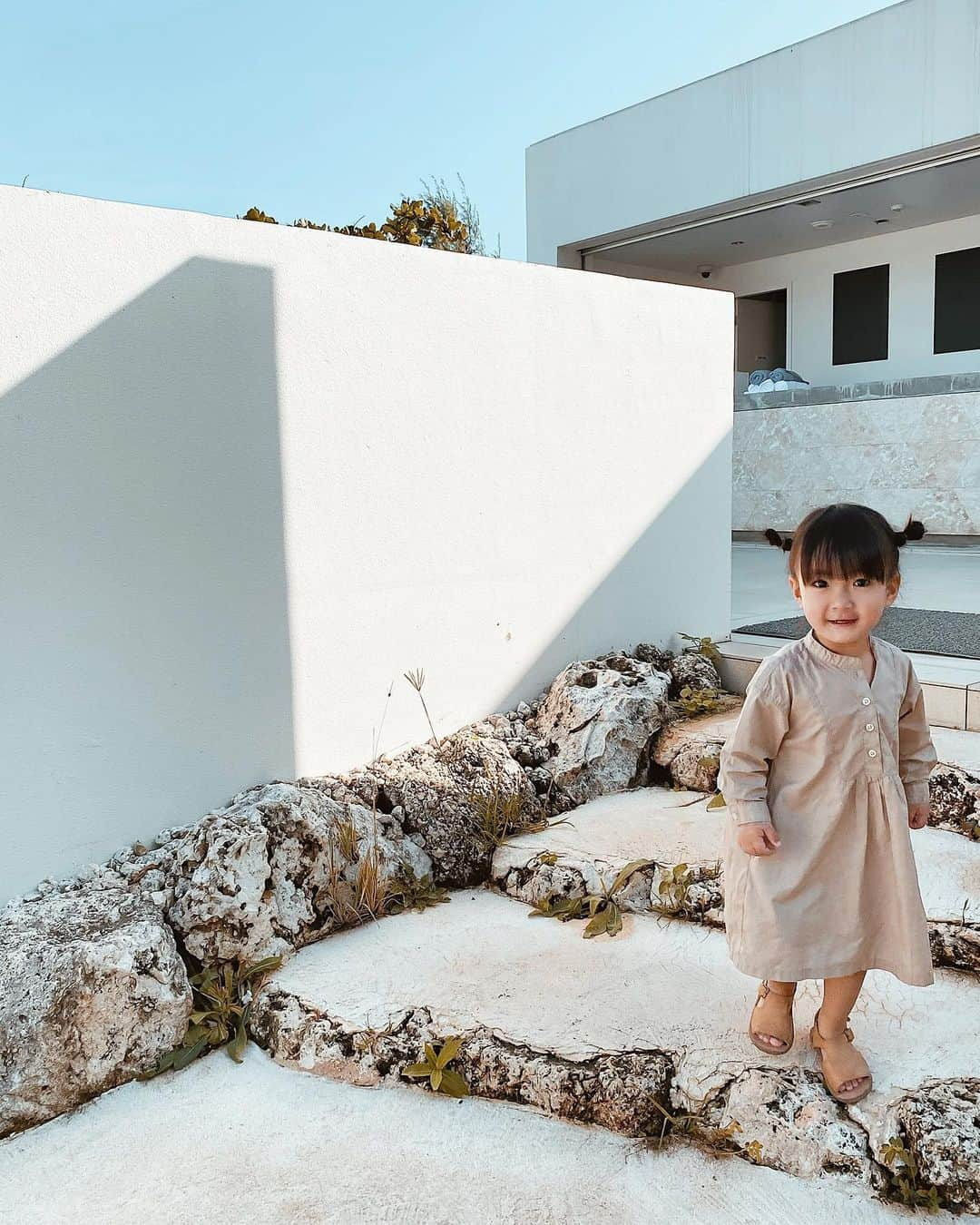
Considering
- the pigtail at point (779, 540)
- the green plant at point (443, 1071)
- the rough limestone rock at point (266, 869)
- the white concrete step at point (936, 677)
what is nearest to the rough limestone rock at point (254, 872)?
the rough limestone rock at point (266, 869)

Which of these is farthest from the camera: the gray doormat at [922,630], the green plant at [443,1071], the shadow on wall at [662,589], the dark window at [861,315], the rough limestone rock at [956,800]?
the dark window at [861,315]

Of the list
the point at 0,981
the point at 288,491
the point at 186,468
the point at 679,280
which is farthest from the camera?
the point at 679,280

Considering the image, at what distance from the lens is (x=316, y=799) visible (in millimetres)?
2859

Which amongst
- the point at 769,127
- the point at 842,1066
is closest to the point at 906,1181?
the point at 842,1066

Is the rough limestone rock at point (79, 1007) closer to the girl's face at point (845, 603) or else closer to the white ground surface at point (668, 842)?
the white ground surface at point (668, 842)

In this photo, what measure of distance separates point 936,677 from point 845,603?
1883mm

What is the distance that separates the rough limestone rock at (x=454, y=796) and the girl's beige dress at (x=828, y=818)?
1251mm

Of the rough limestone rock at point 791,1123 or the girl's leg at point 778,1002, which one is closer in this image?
the rough limestone rock at point 791,1123

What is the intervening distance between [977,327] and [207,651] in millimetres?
8987

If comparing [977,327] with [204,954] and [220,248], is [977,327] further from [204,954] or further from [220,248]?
[204,954]

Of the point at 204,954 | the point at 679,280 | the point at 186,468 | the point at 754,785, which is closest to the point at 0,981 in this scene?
the point at 204,954

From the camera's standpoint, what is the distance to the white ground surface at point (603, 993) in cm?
203

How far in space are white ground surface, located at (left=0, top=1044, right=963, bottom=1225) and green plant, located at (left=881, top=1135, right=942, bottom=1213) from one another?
1.2 inches

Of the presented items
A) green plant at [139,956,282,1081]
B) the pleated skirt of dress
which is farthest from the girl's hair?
green plant at [139,956,282,1081]
